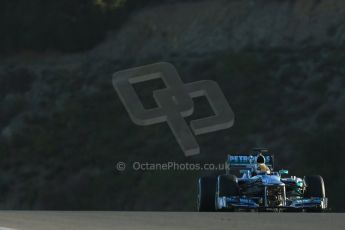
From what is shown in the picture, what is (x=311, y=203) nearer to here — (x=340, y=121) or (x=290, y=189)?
(x=290, y=189)

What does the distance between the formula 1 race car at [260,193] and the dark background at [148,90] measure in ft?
46.1

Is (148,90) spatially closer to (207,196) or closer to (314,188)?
(207,196)

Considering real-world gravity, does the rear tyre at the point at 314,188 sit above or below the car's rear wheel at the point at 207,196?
above

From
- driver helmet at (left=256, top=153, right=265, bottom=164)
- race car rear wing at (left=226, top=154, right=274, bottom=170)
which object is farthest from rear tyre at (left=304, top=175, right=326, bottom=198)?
race car rear wing at (left=226, top=154, right=274, bottom=170)

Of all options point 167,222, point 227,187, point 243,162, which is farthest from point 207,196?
point 167,222

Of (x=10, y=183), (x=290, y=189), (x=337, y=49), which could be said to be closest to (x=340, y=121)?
(x=337, y=49)

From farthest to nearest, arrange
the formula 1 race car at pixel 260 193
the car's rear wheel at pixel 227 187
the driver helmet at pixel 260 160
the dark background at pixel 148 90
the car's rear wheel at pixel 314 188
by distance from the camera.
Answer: the dark background at pixel 148 90, the driver helmet at pixel 260 160, the car's rear wheel at pixel 314 188, the car's rear wheel at pixel 227 187, the formula 1 race car at pixel 260 193

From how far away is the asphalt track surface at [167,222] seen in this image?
12156mm

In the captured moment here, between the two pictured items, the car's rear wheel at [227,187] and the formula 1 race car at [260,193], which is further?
the car's rear wheel at [227,187]

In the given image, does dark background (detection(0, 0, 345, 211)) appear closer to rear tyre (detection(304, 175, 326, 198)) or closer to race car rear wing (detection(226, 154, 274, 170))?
race car rear wing (detection(226, 154, 274, 170))

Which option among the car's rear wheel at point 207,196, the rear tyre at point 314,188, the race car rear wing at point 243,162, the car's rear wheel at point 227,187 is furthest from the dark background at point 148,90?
the car's rear wheel at point 227,187

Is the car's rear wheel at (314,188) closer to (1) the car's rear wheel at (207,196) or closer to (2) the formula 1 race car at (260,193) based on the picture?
(2) the formula 1 race car at (260,193)

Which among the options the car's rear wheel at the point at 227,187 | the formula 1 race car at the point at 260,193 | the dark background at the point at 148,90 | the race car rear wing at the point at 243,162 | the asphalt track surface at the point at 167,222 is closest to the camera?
the asphalt track surface at the point at 167,222

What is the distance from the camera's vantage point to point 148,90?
43.3 meters
